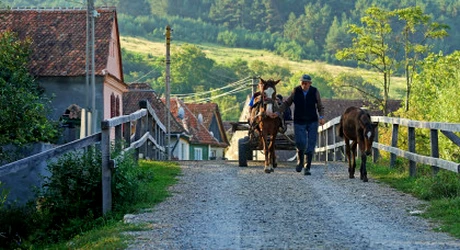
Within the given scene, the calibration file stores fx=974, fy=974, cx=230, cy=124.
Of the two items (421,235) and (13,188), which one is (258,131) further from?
(421,235)

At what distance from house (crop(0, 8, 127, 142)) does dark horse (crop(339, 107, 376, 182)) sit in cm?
2309

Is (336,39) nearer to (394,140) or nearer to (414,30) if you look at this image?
(414,30)

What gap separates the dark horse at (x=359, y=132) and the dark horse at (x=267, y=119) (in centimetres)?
151

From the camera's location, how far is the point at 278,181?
686 inches

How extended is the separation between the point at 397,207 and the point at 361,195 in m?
1.46

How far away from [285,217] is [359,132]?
5697 mm

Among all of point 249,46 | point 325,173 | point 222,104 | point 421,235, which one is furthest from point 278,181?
point 249,46

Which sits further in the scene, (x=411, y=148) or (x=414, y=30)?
(x=414, y=30)

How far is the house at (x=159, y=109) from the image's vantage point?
63188mm

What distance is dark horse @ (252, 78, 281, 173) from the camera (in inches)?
768

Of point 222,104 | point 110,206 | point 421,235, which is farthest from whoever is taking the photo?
point 222,104

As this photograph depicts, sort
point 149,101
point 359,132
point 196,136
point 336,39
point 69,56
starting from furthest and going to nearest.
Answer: point 336,39 < point 196,136 < point 149,101 < point 69,56 < point 359,132

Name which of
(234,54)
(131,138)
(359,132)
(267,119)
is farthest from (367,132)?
(234,54)

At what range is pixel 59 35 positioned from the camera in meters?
47.4
